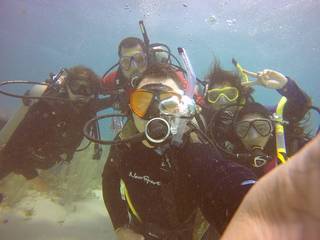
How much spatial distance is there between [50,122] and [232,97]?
10.5 ft

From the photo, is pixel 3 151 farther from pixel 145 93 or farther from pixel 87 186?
pixel 87 186

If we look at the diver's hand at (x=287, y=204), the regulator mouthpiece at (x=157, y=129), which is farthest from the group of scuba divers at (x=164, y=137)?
the diver's hand at (x=287, y=204)

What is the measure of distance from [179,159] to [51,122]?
10.5 ft


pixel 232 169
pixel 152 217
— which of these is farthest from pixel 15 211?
pixel 232 169

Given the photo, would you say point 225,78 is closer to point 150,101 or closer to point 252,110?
point 252,110

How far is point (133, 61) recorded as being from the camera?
6.64 m

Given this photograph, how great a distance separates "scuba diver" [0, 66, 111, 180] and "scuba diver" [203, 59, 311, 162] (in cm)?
214

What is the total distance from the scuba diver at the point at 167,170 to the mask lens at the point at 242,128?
147 centimetres

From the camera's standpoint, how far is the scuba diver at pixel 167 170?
2668 millimetres

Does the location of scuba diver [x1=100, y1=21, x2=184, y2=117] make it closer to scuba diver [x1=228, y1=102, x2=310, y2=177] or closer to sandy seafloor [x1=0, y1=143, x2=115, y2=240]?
scuba diver [x1=228, y1=102, x2=310, y2=177]

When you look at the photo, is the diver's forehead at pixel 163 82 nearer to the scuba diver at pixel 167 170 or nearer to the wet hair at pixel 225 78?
the scuba diver at pixel 167 170

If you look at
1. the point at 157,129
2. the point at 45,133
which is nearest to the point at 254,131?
the point at 157,129

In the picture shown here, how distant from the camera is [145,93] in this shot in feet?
10.7

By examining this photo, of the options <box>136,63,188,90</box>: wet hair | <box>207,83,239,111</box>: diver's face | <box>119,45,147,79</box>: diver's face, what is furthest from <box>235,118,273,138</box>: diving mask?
<box>119,45,147,79</box>: diver's face
